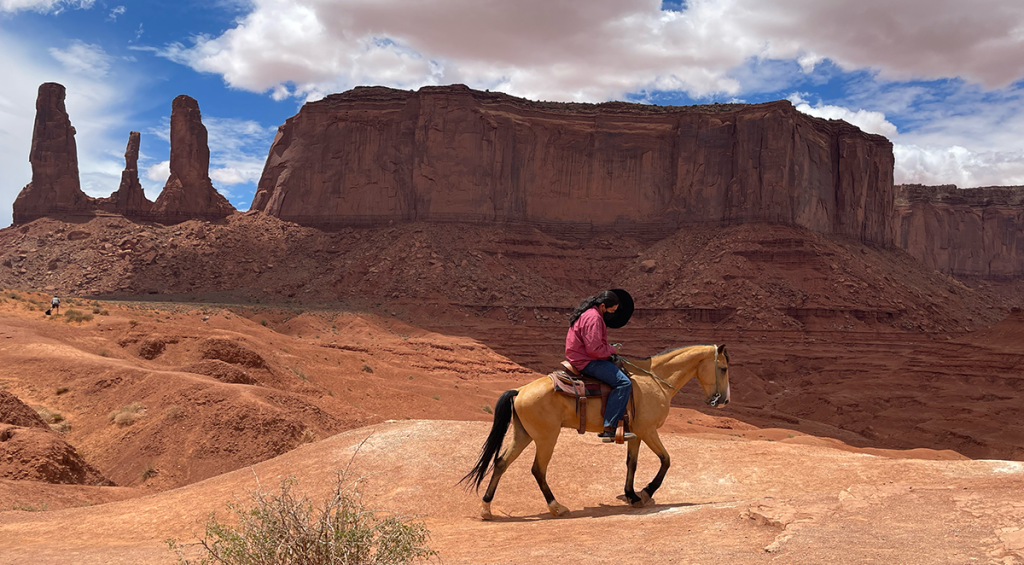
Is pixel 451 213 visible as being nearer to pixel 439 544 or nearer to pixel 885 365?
pixel 885 365

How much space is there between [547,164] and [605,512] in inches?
2499

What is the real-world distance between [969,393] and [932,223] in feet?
289

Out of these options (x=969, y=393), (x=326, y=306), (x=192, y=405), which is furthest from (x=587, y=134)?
(x=192, y=405)

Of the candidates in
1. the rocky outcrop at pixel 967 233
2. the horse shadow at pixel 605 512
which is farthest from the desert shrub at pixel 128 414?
the rocky outcrop at pixel 967 233

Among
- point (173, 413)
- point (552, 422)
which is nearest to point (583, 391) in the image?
point (552, 422)

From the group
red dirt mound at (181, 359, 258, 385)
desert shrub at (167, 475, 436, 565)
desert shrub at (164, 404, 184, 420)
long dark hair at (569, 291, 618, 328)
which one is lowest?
desert shrub at (164, 404, 184, 420)

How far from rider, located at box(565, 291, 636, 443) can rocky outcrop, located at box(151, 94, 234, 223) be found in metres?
70.3

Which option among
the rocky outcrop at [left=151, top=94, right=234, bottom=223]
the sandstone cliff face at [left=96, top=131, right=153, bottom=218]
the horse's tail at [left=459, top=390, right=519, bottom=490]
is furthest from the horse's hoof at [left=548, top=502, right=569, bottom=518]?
the sandstone cliff face at [left=96, top=131, right=153, bottom=218]

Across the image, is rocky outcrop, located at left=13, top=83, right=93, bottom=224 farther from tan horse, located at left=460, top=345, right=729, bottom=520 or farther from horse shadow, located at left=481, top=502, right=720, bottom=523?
horse shadow, located at left=481, top=502, right=720, bottom=523

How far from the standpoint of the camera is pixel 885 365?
39906mm

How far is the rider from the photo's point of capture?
831 centimetres

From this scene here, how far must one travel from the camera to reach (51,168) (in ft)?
229

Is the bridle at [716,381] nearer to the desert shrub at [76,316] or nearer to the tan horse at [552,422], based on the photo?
the tan horse at [552,422]

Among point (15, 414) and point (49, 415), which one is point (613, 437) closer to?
point (15, 414)
